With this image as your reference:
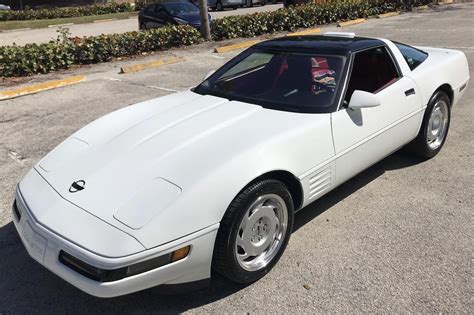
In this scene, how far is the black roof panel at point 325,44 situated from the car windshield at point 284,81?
0.08m

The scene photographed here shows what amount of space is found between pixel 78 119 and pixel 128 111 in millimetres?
2861

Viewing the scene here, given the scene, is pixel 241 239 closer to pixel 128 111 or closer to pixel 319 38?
pixel 128 111

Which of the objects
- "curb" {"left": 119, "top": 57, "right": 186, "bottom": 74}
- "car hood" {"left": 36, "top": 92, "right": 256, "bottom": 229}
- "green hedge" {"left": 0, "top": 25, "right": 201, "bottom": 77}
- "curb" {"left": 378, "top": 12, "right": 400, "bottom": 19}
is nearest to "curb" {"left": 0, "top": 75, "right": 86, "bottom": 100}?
"curb" {"left": 119, "top": 57, "right": 186, "bottom": 74}

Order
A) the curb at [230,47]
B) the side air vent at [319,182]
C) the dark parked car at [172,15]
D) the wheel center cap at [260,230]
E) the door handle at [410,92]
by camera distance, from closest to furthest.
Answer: the wheel center cap at [260,230], the side air vent at [319,182], the door handle at [410,92], the curb at [230,47], the dark parked car at [172,15]

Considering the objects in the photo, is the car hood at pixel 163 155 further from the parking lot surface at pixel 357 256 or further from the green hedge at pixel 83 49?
the green hedge at pixel 83 49

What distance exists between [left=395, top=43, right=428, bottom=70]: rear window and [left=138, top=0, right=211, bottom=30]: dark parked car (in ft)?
31.6

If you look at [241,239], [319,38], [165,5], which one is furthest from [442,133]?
[165,5]

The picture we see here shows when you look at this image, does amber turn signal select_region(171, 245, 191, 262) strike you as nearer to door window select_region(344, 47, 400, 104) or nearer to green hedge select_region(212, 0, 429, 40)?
door window select_region(344, 47, 400, 104)

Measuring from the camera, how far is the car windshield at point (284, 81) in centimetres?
347

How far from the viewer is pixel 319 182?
3225 mm

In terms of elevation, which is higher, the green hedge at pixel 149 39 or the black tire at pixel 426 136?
the green hedge at pixel 149 39

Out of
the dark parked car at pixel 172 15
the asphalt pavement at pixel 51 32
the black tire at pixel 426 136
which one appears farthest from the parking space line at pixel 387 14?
the black tire at pixel 426 136

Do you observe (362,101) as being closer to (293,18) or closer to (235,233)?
(235,233)

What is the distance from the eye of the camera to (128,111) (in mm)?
3820
